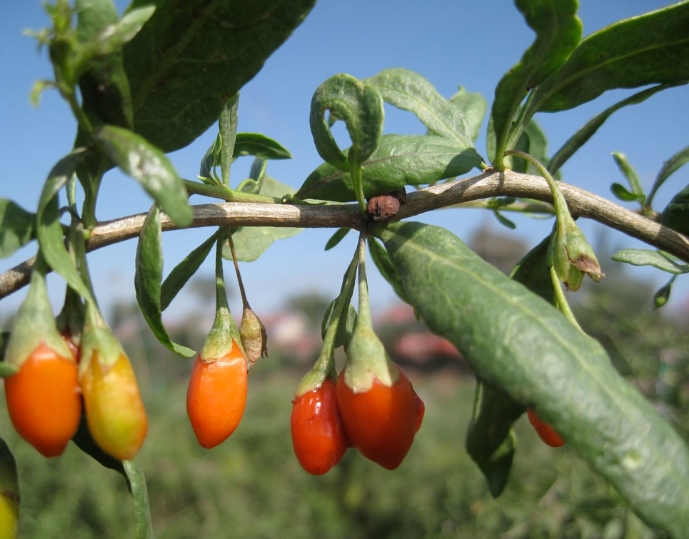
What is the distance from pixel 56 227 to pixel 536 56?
907 mm

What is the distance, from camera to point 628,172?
1.98 m

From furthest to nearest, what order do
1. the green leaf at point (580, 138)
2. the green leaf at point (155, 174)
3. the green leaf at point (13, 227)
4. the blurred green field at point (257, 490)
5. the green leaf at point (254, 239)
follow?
the blurred green field at point (257, 490), the green leaf at point (254, 239), the green leaf at point (580, 138), the green leaf at point (13, 227), the green leaf at point (155, 174)

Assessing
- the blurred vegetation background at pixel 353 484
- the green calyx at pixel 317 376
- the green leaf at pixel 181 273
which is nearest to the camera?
the green calyx at pixel 317 376

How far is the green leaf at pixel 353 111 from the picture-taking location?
1.13 m

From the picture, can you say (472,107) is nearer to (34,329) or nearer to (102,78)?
(102,78)

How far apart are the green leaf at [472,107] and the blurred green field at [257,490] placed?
11.1 feet

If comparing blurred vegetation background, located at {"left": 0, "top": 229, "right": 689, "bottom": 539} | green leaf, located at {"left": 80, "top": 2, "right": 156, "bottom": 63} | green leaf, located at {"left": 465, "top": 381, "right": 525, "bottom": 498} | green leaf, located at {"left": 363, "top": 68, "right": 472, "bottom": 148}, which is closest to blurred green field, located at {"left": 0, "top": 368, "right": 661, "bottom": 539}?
blurred vegetation background, located at {"left": 0, "top": 229, "right": 689, "bottom": 539}

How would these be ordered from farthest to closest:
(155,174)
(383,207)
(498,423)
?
1. (498,423)
2. (383,207)
3. (155,174)

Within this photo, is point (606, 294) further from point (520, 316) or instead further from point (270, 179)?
point (520, 316)

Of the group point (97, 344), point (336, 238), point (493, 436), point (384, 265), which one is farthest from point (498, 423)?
point (97, 344)

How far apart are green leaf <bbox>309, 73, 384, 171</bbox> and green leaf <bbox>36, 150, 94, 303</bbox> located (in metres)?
0.45

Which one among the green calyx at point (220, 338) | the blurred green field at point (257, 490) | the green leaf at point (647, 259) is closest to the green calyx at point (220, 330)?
the green calyx at point (220, 338)

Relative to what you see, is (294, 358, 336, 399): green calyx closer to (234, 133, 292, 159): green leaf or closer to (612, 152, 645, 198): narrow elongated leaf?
(234, 133, 292, 159): green leaf

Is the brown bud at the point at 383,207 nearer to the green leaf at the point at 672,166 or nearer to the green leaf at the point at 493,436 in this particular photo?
the green leaf at the point at 493,436
